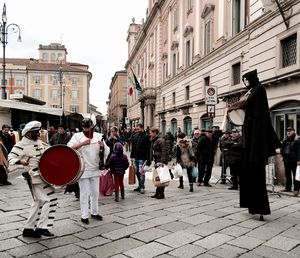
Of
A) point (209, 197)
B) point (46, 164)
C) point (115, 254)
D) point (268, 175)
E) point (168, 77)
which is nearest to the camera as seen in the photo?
point (115, 254)

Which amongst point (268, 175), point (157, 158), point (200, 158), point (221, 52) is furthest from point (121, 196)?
point (221, 52)

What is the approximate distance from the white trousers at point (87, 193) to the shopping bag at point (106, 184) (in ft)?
6.65

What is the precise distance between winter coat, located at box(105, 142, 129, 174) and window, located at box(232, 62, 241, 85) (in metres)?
10.9

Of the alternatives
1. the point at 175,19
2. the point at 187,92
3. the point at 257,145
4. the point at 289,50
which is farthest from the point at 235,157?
the point at 175,19

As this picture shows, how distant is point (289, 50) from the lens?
12.8m

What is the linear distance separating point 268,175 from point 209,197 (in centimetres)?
248

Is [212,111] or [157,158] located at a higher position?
[212,111]

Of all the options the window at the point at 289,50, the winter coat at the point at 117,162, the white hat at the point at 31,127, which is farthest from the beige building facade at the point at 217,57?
the white hat at the point at 31,127

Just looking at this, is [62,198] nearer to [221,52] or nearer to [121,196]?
[121,196]

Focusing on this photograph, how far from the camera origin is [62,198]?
783cm

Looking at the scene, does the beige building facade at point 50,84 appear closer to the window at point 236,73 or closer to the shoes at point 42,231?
the window at point 236,73

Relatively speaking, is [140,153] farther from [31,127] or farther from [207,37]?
[207,37]

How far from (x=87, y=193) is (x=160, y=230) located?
1.27 m

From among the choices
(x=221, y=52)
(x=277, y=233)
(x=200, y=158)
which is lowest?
(x=277, y=233)
